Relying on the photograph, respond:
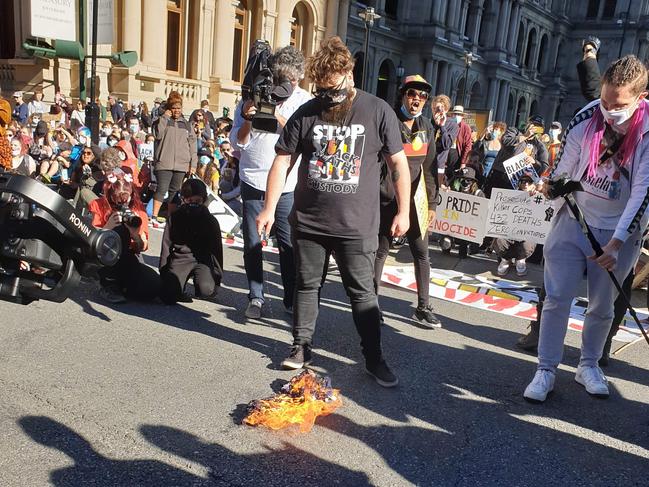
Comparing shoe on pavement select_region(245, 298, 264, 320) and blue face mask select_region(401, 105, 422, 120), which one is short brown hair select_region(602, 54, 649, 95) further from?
Result: shoe on pavement select_region(245, 298, 264, 320)

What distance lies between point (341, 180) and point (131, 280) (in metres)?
2.35

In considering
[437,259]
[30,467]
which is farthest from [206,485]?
[437,259]

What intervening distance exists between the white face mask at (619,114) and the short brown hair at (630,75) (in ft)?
0.28

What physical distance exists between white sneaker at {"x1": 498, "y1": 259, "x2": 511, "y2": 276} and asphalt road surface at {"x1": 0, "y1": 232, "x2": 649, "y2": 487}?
7.16ft

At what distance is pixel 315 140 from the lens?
3.29 metres

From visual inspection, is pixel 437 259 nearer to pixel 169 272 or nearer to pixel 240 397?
pixel 169 272

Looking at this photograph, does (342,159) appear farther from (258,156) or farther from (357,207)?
(258,156)

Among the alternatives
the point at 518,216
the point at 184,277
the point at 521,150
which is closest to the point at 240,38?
the point at 521,150

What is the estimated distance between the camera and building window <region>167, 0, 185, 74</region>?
2023 cm

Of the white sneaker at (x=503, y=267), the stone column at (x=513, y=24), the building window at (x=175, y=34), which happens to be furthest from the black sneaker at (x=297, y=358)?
the stone column at (x=513, y=24)

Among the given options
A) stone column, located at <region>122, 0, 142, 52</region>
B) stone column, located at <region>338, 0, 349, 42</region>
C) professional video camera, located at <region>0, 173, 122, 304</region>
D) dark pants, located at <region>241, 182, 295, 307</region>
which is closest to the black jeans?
dark pants, located at <region>241, 182, 295, 307</region>

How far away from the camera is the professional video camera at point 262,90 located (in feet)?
12.4

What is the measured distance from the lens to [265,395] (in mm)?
3258

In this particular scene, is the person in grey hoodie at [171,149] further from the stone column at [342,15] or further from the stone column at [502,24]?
the stone column at [502,24]
